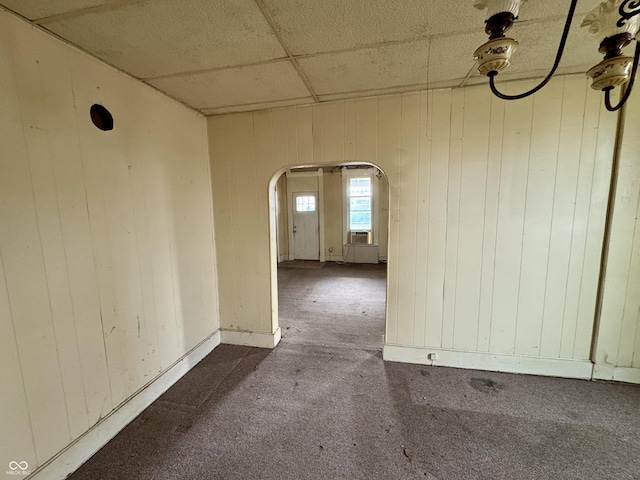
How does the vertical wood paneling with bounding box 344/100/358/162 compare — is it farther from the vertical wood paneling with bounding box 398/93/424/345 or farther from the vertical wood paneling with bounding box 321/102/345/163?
the vertical wood paneling with bounding box 398/93/424/345

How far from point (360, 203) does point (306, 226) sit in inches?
59.6

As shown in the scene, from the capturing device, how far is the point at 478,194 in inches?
83.8

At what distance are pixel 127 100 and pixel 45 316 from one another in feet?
4.48

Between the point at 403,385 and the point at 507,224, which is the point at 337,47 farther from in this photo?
the point at 403,385

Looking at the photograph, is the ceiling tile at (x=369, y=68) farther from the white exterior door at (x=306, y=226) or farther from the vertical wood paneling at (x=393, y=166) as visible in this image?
the white exterior door at (x=306, y=226)

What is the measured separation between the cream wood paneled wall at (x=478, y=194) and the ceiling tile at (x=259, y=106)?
61mm

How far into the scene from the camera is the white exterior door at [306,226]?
6953mm

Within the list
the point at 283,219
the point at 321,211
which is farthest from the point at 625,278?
the point at 283,219

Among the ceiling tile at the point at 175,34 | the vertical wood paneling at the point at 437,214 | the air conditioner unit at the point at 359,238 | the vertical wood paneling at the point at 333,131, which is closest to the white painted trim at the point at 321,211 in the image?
the air conditioner unit at the point at 359,238

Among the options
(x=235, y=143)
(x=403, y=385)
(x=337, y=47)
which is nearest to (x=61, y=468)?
(x=403, y=385)

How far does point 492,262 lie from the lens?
7.13 ft

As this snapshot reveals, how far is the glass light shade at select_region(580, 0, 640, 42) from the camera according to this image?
880 mm

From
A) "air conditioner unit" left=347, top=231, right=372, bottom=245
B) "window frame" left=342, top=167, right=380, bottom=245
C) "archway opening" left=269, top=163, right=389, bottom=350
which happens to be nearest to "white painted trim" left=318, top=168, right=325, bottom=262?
"archway opening" left=269, top=163, right=389, bottom=350

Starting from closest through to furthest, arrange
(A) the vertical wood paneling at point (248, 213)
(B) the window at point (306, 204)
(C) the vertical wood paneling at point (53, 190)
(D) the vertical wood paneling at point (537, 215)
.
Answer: (C) the vertical wood paneling at point (53, 190), (D) the vertical wood paneling at point (537, 215), (A) the vertical wood paneling at point (248, 213), (B) the window at point (306, 204)
